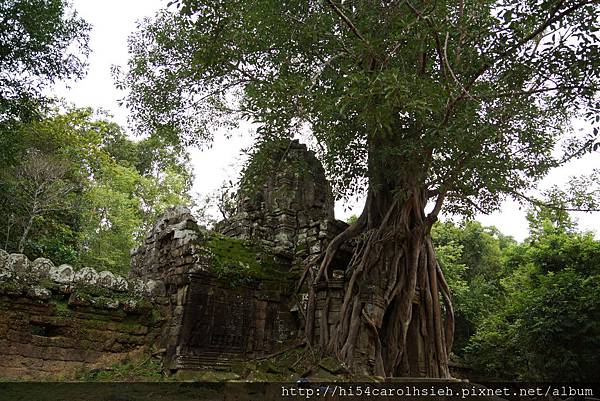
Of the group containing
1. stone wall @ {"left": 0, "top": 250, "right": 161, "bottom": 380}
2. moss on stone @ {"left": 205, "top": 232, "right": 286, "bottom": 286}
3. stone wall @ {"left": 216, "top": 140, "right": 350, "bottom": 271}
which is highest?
stone wall @ {"left": 216, "top": 140, "right": 350, "bottom": 271}

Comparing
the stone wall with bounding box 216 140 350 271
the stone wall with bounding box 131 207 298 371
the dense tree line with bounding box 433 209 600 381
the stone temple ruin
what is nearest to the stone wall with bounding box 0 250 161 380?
the stone temple ruin

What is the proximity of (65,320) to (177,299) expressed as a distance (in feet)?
5.61

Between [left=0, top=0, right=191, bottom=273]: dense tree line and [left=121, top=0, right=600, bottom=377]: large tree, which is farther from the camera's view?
[left=0, top=0, right=191, bottom=273]: dense tree line

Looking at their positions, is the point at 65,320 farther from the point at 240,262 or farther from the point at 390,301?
the point at 390,301

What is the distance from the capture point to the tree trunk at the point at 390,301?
280 inches

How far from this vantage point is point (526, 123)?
21.2 feet

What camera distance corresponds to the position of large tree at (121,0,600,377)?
501 centimetres

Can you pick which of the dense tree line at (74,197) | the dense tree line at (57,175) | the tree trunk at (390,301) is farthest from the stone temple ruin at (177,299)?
the dense tree line at (74,197)

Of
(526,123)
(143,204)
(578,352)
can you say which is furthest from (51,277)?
(143,204)

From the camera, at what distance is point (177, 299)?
7.68 m

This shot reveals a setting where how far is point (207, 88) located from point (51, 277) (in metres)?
4.37

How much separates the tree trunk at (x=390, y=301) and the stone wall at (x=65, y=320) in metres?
3.00

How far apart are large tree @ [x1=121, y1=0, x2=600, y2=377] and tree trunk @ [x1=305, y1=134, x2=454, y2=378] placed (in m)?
0.02

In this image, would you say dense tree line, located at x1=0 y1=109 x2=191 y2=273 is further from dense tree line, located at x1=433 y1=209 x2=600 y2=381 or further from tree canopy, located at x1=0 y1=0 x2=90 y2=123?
dense tree line, located at x1=433 y1=209 x2=600 y2=381
